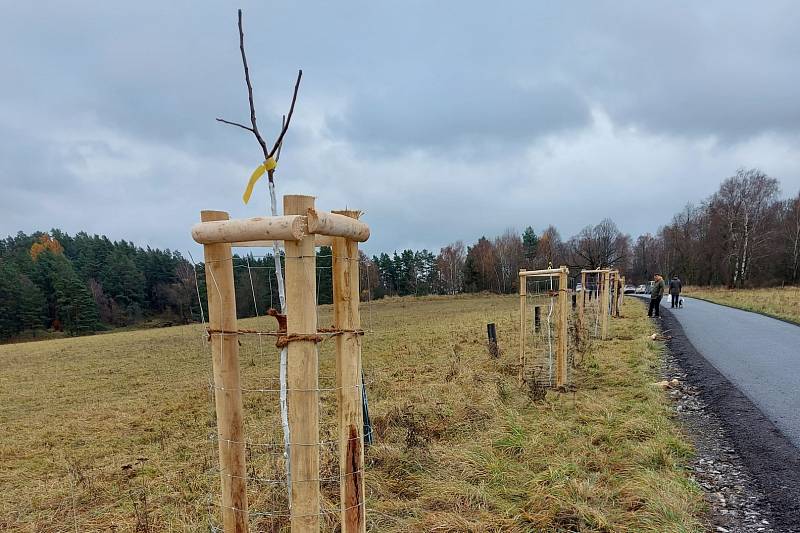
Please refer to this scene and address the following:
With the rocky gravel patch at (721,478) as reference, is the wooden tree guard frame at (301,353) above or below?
above

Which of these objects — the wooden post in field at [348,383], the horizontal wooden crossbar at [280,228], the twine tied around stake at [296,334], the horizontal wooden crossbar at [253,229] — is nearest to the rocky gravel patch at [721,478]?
the wooden post in field at [348,383]

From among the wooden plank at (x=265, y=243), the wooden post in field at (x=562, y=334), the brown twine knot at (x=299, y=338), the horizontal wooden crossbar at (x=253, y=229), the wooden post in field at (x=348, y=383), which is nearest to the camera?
the horizontal wooden crossbar at (x=253, y=229)

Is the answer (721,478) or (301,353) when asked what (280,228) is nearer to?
(301,353)

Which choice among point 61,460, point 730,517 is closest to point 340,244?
point 730,517

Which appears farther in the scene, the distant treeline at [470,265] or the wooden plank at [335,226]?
the distant treeline at [470,265]

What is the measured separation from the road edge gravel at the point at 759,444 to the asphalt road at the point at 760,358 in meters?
0.16

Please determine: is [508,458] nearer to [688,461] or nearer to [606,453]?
[606,453]

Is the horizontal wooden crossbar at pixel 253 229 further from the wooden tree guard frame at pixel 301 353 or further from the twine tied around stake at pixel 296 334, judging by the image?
the twine tied around stake at pixel 296 334

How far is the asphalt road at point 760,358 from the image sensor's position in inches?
213

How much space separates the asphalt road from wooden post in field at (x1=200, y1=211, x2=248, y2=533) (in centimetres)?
532

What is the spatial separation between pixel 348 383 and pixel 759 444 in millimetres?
4665

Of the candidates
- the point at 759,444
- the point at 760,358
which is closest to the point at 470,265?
the point at 760,358

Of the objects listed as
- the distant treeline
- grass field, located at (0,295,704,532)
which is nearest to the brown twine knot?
grass field, located at (0,295,704,532)

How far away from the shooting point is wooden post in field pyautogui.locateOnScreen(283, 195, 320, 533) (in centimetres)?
→ 190
